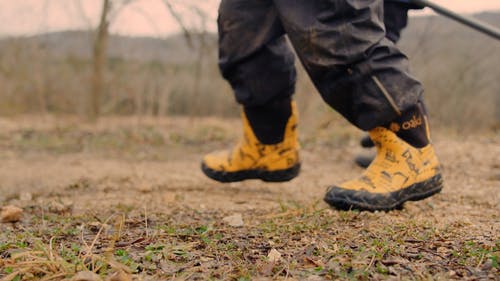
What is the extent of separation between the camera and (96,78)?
6.55 m

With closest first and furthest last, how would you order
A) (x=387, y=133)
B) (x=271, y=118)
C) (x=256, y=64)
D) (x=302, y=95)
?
(x=387, y=133) → (x=256, y=64) → (x=271, y=118) → (x=302, y=95)

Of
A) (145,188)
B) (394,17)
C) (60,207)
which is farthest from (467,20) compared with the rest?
(60,207)

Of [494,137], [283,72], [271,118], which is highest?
[283,72]

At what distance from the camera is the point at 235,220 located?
4.60ft

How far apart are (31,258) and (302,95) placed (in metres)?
4.62

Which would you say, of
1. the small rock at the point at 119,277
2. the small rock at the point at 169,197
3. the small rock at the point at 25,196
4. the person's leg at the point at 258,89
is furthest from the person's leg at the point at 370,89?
the small rock at the point at 25,196

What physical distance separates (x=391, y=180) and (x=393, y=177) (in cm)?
1

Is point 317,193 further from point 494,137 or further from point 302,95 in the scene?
point 302,95

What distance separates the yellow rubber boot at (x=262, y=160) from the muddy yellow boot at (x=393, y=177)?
47cm

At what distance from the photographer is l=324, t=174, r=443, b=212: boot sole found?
1440mm

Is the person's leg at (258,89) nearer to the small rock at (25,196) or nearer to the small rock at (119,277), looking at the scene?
the small rock at (25,196)

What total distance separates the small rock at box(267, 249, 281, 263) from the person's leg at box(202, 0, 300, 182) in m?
0.83

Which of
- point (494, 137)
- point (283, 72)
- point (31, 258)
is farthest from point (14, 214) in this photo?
point (494, 137)

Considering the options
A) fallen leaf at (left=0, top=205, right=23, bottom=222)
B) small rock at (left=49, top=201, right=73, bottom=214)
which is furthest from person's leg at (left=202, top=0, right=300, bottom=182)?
fallen leaf at (left=0, top=205, right=23, bottom=222)
